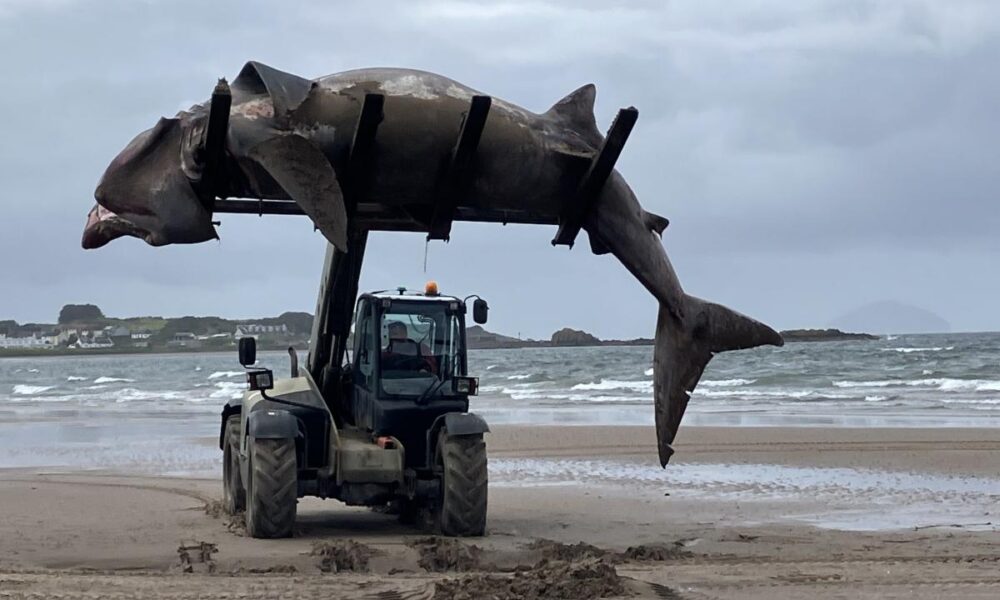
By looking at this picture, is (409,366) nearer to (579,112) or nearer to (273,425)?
(273,425)

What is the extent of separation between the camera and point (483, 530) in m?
10.7

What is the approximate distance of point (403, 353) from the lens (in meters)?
11.3

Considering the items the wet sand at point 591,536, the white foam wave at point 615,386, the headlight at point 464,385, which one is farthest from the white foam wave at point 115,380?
the headlight at point 464,385

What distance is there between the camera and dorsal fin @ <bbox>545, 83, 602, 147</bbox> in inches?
330

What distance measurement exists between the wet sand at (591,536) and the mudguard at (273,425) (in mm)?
862

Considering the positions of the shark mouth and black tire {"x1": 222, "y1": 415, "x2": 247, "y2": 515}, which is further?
black tire {"x1": 222, "y1": 415, "x2": 247, "y2": 515}

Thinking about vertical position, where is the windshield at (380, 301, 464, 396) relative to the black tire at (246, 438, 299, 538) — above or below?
above

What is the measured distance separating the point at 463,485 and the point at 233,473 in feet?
9.96

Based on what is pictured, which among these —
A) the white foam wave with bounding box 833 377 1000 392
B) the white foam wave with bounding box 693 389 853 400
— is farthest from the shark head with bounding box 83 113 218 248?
the white foam wave with bounding box 833 377 1000 392

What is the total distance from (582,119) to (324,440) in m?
4.04

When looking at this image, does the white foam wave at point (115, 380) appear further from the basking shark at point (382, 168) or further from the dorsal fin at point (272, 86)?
the dorsal fin at point (272, 86)

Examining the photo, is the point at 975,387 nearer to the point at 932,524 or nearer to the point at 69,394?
the point at 932,524

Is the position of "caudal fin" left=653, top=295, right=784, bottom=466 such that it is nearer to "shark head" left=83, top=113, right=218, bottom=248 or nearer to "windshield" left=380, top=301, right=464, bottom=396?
"windshield" left=380, top=301, right=464, bottom=396

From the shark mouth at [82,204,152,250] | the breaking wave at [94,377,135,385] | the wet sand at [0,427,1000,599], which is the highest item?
the shark mouth at [82,204,152,250]
